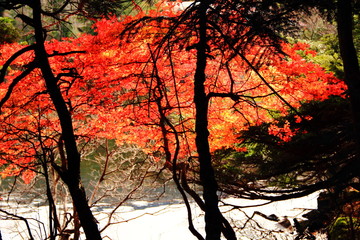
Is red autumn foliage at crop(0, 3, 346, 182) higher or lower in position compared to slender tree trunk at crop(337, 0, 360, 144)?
higher

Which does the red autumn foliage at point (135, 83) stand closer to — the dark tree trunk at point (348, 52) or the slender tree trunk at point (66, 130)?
the slender tree trunk at point (66, 130)

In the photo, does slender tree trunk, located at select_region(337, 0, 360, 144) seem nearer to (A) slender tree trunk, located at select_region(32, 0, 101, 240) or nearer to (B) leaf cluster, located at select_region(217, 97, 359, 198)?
(B) leaf cluster, located at select_region(217, 97, 359, 198)

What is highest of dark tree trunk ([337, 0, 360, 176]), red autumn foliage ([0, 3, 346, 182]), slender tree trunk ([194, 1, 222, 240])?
red autumn foliage ([0, 3, 346, 182])

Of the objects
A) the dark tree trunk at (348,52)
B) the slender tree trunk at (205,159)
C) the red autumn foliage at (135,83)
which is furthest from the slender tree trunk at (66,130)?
the dark tree trunk at (348,52)

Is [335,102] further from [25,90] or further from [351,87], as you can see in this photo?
[25,90]

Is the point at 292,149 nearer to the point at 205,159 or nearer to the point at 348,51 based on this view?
the point at 348,51

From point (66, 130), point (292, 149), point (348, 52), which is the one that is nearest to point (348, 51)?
point (348, 52)

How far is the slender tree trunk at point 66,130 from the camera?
3.93 m

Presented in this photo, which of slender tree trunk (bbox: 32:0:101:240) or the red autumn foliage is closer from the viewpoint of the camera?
slender tree trunk (bbox: 32:0:101:240)

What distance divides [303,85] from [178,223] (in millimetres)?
7539

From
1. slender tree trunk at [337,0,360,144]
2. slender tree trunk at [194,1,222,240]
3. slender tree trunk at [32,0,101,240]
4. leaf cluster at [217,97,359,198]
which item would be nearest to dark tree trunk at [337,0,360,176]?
slender tree trunk at [337,0,360,144]

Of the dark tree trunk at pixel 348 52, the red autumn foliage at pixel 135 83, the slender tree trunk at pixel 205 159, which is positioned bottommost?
the slender tree trunk at pixel 205 159

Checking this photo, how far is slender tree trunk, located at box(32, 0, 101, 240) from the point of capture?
3.93 m

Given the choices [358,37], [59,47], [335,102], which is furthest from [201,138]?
[358,37]
